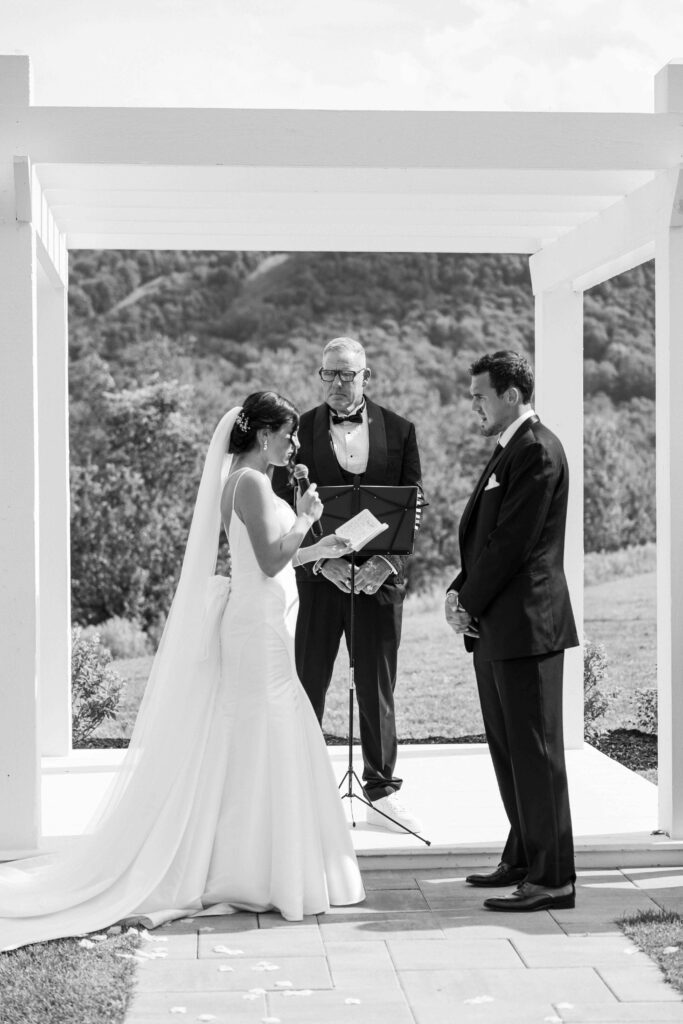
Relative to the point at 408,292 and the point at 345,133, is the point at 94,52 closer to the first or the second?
the point at 408,292

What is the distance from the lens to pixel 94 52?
19188 mm

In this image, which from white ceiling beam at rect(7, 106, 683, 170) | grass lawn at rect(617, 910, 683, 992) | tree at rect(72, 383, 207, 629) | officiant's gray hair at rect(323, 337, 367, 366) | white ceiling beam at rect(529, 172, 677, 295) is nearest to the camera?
grass lawn at rect(617, 910, 683, 992)

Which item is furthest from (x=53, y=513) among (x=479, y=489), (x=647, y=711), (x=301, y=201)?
(x=647, y=711)

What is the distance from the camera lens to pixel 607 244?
6.55 metres

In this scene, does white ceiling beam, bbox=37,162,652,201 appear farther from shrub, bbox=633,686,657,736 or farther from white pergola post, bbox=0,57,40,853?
shrub, bbox=633,686,657,736

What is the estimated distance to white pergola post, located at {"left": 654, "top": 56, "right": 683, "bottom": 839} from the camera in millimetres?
5650

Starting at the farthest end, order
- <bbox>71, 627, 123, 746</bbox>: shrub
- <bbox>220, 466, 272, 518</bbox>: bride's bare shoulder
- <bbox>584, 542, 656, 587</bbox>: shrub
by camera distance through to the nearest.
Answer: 1. <bbox>584, 542, 656, 587</bbox>: shrub
2. <bbox>71, 627, 123, 746</bbox>: shrub
3. <bbox>220, 466, 272, 518</bbox>: bride's bare shoulder

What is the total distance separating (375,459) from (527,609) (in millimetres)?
1607

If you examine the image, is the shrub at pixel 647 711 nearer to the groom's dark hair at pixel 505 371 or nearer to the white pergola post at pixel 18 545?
the groom's dark hair at pixel 505 371

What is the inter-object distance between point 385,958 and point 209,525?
1713 mm

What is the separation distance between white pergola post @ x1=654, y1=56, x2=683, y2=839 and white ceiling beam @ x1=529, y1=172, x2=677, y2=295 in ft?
0.41

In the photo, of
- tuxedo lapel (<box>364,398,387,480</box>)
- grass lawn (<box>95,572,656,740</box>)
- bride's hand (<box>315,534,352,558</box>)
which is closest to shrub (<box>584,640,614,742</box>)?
grass lawn (<box>95,572,656,740</box>)

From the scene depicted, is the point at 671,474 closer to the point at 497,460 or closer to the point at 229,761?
the point at 497,460

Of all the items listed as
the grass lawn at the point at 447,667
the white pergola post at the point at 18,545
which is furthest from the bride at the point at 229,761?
the grass lawn at the point at 447,667
